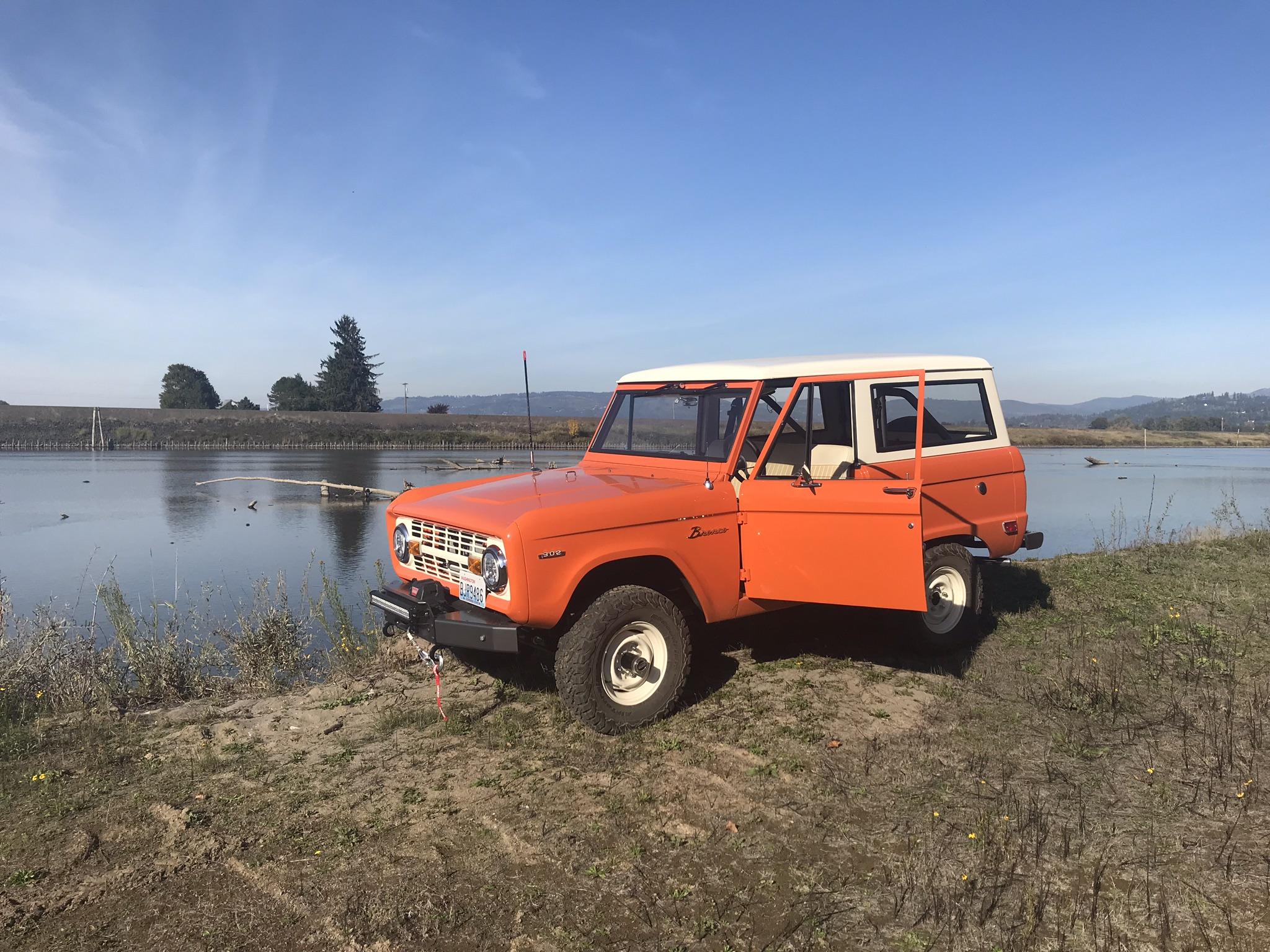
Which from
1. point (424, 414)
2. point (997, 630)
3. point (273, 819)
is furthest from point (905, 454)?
point (424, 414)

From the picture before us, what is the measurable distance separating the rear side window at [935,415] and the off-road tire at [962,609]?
950 mm

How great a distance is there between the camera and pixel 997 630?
24.9 feet

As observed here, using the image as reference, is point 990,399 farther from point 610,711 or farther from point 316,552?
point 316,552

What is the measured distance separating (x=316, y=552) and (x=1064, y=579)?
13.5 m

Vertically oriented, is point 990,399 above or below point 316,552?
above

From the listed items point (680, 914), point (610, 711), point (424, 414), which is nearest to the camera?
point (680, 914)

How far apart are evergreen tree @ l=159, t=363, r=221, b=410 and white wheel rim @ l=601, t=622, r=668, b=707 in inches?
4638

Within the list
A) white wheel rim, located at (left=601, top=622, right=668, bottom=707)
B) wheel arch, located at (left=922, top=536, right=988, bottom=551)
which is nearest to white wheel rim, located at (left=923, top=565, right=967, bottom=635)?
wheel arch, located at (left=922, top=536, right=988, bottom=551)

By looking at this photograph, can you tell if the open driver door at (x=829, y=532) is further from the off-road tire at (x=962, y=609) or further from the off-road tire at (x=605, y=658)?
the off-road tire at (x=962, y=609)

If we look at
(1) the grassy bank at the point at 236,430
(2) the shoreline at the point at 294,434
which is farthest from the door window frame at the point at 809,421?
(1) the grassy bank at the point at 236,430

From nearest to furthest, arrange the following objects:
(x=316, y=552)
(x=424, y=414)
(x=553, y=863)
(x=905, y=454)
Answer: (x=553, y=863), (x=905, y=454), (x=316, y=552), (x=424, y=414)

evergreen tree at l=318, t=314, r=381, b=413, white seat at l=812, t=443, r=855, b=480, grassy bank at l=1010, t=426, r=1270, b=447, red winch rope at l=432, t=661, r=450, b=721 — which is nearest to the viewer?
red winch rope at l=432, t=661, r=450, b=721

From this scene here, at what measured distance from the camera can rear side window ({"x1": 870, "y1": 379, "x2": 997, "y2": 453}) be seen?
6.79 m

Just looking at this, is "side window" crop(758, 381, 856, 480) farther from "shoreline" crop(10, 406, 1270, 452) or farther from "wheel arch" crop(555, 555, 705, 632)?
"shoreline" crop(10, 406, 1270, 452)
